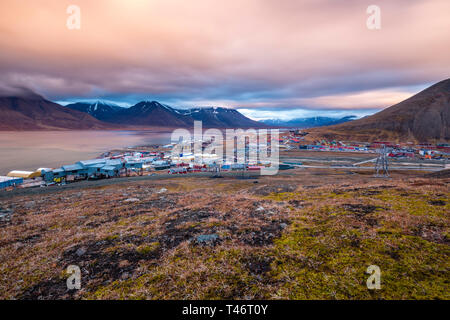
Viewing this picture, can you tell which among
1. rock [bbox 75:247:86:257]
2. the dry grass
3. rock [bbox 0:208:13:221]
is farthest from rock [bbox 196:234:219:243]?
rock [bbox 0:208:13:221]

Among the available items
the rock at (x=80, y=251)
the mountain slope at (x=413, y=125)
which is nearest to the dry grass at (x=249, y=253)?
the rock at (x=80, y=251)

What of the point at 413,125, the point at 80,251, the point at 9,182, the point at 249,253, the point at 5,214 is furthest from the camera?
the point at 413,125

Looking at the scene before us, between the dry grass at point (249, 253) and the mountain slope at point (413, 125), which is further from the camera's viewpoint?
the mountain slope at point (413, 125)

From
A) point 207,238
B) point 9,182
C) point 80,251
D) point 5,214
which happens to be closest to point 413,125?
point 207,238

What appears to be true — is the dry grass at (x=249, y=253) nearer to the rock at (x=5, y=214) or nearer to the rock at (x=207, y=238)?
the rock at (x=207, y=238)

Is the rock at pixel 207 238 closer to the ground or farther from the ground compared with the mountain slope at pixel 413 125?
closer to the ground

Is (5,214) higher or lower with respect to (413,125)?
lower

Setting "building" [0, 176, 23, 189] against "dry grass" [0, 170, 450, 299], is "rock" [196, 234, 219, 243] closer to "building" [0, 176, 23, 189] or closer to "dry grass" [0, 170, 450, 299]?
"dry grass" [0, 170, 450, 299]

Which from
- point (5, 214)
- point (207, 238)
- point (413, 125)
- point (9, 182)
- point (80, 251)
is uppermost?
point (413, 125)

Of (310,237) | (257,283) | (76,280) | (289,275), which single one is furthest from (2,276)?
(310,237)

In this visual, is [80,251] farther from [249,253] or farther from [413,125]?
[413,125]

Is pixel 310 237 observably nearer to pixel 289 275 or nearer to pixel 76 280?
pixel 289 275
